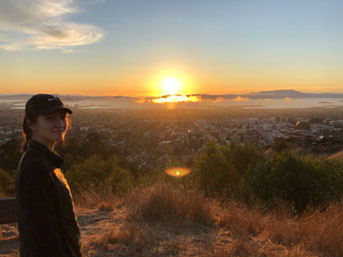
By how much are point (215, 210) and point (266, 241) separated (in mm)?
1359

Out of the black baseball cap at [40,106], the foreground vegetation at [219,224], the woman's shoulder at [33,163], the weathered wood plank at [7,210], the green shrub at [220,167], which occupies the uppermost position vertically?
the black baseball cap at [40,106]

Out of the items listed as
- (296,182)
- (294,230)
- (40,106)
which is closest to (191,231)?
(294,230)

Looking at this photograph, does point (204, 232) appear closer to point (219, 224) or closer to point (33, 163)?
point (219, 224)

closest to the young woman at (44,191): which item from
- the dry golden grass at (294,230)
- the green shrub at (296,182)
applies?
the dry golden grass at (294,230)

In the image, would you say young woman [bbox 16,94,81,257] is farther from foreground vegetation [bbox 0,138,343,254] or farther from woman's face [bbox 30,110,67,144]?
foreground vegetation [bbox 0,138,343,254]

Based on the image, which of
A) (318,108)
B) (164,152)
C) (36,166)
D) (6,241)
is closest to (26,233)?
(36,166)

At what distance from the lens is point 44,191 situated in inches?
64.1

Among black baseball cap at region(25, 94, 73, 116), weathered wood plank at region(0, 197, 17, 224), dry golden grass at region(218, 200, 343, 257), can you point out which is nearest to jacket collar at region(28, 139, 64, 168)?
black baseball cap at region(25, 94, 73, 116)

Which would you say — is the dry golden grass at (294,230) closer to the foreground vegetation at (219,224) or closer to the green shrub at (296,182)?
the foreground vegetation at (219,224)

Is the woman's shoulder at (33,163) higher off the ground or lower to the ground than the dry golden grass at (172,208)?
higher

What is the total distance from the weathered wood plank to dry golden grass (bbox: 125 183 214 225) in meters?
2.13

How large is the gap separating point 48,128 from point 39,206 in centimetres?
51

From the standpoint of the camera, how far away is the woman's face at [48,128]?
71.9 inches

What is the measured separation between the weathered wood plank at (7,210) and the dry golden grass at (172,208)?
2.13 meters
